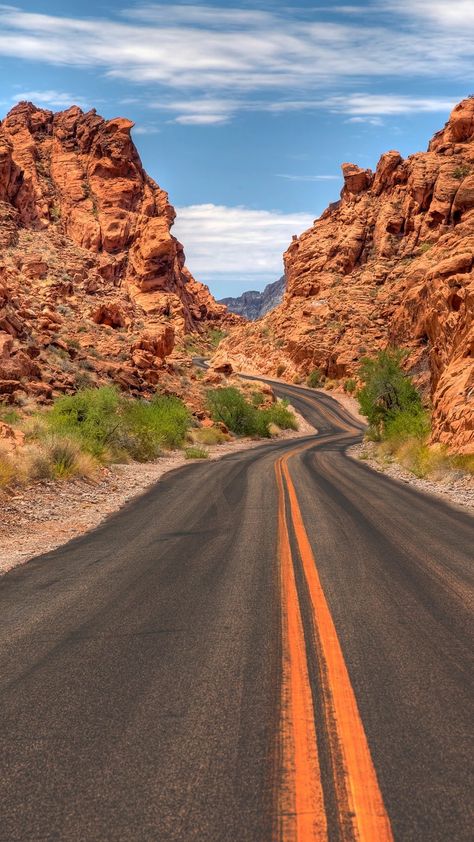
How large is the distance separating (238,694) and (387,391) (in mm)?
27068

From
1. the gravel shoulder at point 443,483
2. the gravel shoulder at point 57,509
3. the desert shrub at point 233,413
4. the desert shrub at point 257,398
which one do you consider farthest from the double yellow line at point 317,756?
the desert shrub at point 257,398

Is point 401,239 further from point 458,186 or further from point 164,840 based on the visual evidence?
point 164,840

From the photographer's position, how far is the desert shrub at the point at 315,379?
233ft

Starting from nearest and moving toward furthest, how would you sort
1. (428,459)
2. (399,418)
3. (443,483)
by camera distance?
(443,483), (428,459), (399,418)

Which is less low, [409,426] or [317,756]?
[409,426]

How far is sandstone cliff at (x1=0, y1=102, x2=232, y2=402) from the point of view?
33.6 m

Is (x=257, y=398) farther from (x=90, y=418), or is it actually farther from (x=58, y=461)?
(x=58, y=461)

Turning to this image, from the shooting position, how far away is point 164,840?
255cm

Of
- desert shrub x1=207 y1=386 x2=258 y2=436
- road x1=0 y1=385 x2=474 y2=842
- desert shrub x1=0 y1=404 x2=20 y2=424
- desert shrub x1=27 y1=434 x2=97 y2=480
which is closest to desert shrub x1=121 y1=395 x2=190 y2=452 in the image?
desert shrub x1=0 y1=404 x2=20 y2=424

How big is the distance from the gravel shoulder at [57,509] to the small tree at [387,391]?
14162 millimetres

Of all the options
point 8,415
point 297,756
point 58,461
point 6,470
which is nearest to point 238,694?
point 297,756

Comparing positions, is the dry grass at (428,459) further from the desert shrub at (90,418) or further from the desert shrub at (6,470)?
the desert shrub at (6,470)

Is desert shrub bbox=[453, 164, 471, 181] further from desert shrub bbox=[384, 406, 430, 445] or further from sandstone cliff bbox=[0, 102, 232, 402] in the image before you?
desert shrub bbox=[384, 406, 430, 445]

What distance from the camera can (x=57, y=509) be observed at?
12406 millimetres
